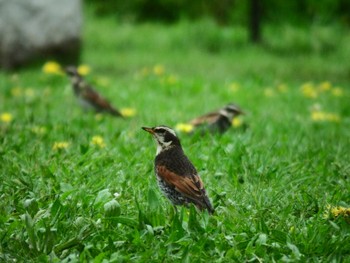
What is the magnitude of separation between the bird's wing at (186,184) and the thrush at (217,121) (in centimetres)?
262

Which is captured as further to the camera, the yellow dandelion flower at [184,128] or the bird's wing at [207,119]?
the bird's wing at [207,119]

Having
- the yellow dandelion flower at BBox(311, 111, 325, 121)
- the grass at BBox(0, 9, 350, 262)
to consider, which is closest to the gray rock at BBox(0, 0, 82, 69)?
the grass at BBox(0, 9, 350, 262)

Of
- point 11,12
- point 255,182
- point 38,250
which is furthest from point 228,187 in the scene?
point 11,12

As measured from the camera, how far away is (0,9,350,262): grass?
12.7 ft

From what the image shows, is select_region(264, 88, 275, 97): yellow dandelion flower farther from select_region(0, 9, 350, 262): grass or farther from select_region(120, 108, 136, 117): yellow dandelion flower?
select_region(120, 108, 136, 117): yellow dandelion flower

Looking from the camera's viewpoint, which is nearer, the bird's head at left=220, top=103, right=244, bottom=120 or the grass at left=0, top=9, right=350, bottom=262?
the grass at left=0, top=9, right=350, bottom=262

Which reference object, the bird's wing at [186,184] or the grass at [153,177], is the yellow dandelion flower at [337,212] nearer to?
the grass at [153,177]

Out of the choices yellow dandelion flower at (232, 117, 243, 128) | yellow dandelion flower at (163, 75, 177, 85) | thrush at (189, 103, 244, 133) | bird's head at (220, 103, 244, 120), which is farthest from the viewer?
yellow dandelion flower at (163, 75, 177, 85)

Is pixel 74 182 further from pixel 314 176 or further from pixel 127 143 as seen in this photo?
pixel 314 176

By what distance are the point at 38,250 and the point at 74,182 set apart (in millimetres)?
1062

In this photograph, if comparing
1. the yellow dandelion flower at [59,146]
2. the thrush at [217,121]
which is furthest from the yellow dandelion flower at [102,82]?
the yellow dandelion flower at [59,146]

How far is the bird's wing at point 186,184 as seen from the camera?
13.9 feet

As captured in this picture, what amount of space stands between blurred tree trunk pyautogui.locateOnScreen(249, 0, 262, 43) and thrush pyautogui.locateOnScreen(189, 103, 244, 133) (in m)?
6.88

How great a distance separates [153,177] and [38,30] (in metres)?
7.00
